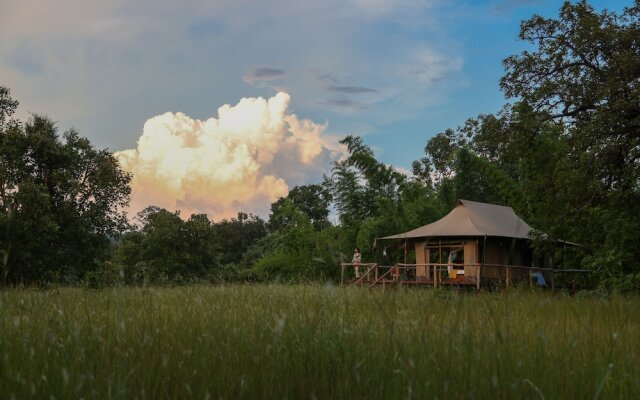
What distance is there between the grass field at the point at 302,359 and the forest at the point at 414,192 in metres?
0.53

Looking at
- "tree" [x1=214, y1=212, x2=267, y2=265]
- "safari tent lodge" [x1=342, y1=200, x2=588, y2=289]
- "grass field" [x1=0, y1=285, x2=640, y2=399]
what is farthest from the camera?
"tree" [x1=214, y1=212, x2=267, y2=265]

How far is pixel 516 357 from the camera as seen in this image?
3.72m

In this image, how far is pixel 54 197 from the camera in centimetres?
2894

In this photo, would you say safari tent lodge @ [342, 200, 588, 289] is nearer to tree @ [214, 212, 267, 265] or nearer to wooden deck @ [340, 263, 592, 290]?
wooden deck @ [340, 263, 592, 290]

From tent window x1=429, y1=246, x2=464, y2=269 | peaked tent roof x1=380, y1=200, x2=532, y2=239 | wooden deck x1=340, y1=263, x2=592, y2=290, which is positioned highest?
peaked tent roof x1=380, y1=200, x2=532, y2=239

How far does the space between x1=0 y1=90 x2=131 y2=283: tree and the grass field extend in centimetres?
2383

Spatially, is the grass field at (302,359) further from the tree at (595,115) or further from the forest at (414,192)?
the tree at (595,115)

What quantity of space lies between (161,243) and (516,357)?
41.9 meters

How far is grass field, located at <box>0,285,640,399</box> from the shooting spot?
2787mm

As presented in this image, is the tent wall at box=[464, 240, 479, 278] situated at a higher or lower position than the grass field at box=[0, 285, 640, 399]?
higher

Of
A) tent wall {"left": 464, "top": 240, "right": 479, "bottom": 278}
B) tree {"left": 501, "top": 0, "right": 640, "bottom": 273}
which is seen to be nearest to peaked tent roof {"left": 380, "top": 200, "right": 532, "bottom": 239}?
tent wall {"left": 464, "top": 240, "right": 479, "bottom": 278}

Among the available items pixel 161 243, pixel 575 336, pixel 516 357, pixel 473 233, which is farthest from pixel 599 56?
pixel 161 243

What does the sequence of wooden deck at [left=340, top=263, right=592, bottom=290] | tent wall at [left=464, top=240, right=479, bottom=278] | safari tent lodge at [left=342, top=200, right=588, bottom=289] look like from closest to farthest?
wooden deck at [left=340, top=263, right=592, bottom=290], safari tent lodge at [left=342, top=200, right=588, bottom=289], tent wall at [left=464, top=240, right=479, bottom=278]

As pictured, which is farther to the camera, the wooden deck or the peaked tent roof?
the peaked tent roof
